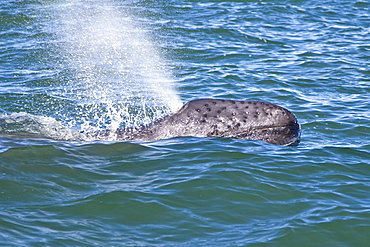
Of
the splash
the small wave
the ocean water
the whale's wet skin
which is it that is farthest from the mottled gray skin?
the splash

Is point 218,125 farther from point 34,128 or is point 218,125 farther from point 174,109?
point 34,128

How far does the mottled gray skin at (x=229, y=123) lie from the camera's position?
31.8 feet

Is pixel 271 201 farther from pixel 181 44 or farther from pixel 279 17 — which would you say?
pixel 279 17

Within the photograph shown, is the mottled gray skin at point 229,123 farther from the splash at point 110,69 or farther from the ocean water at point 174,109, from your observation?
the splash at point 110,69

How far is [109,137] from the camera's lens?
10.2m

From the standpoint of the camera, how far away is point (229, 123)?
9.83 meters

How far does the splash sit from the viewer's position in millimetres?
13203

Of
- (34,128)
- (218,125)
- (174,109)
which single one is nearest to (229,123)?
(218,125)

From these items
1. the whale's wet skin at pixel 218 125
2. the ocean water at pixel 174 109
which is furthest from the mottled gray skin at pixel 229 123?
the ocean water at pixel 174 109

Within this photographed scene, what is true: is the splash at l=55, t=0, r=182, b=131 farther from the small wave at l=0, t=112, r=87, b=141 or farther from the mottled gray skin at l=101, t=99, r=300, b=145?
the mottled gray skin at l=101, t=99, r=300, b=145

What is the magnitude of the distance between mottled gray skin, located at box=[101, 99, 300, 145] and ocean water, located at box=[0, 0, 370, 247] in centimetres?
18

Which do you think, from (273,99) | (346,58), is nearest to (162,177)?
(273,99)

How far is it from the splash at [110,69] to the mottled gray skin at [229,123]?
201 centimetres

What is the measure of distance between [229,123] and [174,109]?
8.02 ft
